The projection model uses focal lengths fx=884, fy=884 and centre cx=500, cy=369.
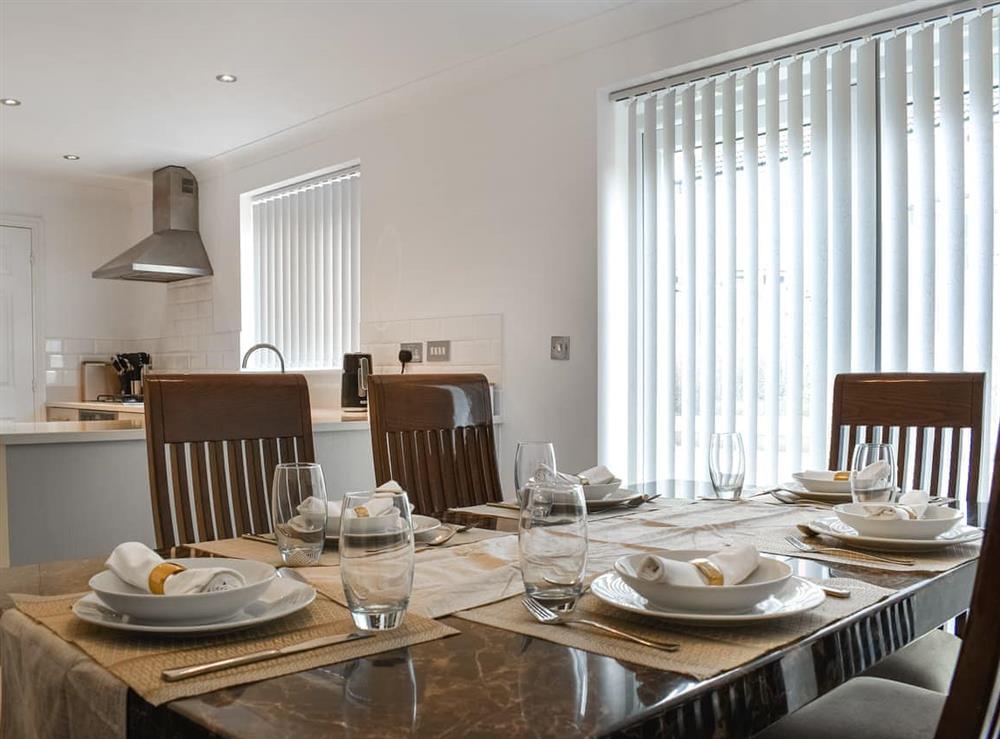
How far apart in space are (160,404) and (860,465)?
48.9 inches

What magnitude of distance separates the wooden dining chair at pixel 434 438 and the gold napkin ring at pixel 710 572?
1.04m

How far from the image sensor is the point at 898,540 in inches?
48.9

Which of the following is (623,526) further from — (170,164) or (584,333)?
(170,164)

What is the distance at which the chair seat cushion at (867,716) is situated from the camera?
3.73 ft

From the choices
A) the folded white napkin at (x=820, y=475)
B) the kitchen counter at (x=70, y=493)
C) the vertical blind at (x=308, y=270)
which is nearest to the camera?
the folded white napkin at (x=820, y=475)

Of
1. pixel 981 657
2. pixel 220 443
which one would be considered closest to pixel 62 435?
pixel 220 443

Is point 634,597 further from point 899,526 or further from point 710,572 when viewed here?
point 899,526

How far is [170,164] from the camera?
555 centimetres

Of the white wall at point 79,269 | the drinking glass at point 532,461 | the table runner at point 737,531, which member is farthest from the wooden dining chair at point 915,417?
the white wall at point 79,269

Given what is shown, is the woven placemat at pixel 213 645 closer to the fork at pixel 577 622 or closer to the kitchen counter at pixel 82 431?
the fork at pixel 577 622

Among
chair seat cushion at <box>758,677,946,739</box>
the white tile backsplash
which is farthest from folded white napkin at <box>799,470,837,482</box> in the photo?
the white tile backsplash

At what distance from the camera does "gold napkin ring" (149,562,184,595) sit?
2.81 ft

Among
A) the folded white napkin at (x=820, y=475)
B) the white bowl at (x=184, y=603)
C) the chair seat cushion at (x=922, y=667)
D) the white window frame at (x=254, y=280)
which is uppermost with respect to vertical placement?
the white window frame at (x=254, y=280)

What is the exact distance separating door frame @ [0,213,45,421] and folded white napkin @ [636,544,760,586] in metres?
5.86
